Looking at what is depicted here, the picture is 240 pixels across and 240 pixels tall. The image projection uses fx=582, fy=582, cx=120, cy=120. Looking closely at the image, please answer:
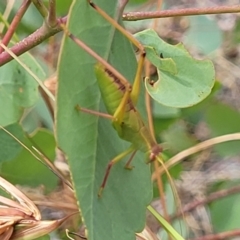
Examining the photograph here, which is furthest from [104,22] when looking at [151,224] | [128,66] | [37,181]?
[151,224]

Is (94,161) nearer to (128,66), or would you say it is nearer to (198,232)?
(128,66)

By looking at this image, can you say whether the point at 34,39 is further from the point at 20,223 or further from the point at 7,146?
the point at 7,146

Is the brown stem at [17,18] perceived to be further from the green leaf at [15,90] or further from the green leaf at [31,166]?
the green leaf at [31,166]

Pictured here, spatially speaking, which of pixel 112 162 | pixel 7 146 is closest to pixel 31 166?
pixel 7 146

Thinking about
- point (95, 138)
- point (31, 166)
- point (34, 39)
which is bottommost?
point (31, 166)

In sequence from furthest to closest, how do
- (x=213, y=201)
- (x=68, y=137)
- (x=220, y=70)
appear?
1. (x=220, y=70)
2. (x=213, y=201)
3. (x=68, y=137)

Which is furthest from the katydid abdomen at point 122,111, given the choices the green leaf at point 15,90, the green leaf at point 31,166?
the green leaf at point 31,166

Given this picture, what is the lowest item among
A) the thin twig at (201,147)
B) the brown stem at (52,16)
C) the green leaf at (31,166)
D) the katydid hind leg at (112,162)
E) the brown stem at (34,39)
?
the thin twig at (201,147)
